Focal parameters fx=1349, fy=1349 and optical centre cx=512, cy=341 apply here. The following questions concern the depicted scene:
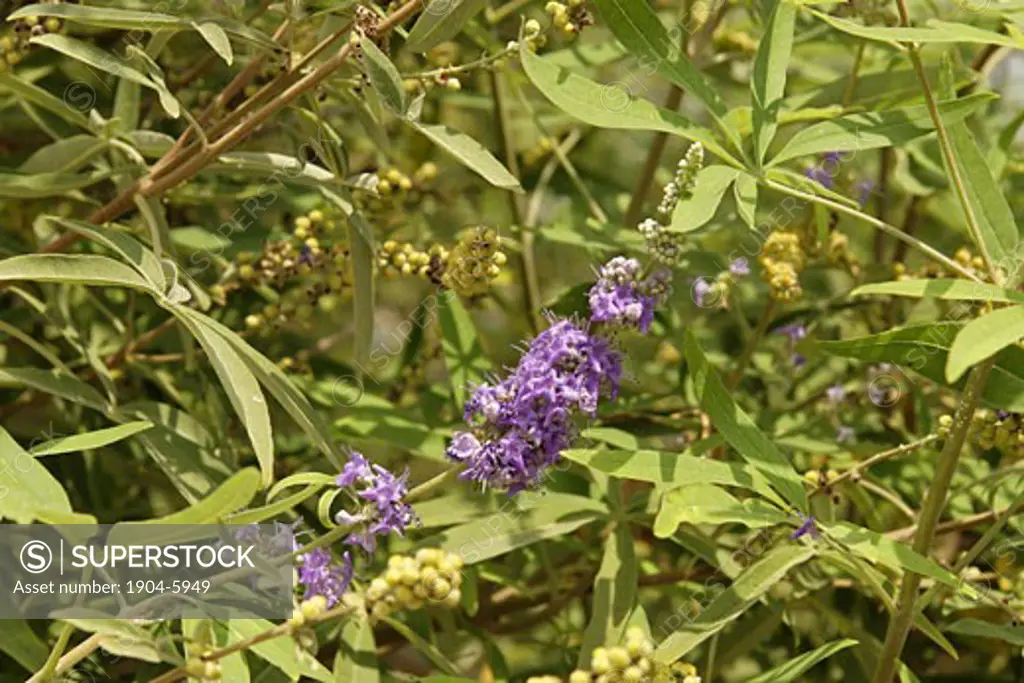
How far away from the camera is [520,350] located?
4.98 ft

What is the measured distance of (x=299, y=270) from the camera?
177cm

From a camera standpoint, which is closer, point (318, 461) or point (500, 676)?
point (500, 676)

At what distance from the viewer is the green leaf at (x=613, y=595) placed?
155 centimetres

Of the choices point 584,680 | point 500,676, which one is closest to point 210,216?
point 500,676

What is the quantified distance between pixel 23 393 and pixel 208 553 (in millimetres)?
672

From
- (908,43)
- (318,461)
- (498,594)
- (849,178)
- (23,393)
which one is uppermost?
(908,43)

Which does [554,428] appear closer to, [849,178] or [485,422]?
[485,422]

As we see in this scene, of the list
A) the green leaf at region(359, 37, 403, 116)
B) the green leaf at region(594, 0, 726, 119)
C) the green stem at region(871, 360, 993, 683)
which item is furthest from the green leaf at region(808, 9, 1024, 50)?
the green leaf at region(359, 37, 403, 116)

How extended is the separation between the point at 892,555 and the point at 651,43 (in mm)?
632

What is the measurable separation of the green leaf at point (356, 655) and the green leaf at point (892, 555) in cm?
54

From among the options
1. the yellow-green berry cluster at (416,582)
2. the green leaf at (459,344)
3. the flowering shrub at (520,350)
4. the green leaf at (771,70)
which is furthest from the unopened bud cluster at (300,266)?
the yellow-green berry cluster at (416,582)

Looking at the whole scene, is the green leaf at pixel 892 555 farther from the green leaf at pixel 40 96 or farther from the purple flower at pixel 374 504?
the green leaf at pixel 40 96

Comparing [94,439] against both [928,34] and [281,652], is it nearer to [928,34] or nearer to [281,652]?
[281,652]

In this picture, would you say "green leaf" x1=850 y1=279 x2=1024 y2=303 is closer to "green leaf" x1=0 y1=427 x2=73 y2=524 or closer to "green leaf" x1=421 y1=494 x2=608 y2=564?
"green leaf" x1=421 y1=494 x2=608 y2=564
